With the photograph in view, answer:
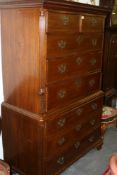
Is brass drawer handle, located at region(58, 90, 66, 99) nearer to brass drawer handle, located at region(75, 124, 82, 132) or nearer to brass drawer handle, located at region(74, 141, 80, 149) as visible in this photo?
brass drawer handle, located at region(75, 124, 82, 132)

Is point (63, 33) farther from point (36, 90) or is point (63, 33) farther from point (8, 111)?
point (8, 111)

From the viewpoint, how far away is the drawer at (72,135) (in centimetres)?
191

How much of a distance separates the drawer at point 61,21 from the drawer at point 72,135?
34.1 inches

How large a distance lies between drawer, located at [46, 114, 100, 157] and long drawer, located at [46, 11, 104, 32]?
86cm

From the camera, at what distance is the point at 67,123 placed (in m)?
2.05

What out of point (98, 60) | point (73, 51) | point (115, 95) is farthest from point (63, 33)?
point (115, 95)

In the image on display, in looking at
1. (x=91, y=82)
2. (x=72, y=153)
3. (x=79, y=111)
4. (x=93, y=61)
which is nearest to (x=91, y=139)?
(x=72, y=153)

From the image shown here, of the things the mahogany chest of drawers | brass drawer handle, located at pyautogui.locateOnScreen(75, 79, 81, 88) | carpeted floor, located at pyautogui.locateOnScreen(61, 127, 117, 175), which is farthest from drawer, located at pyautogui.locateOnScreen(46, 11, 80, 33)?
carpeted floor, located at pyautogui.locateOnScreen(61, 127, 117, 175)

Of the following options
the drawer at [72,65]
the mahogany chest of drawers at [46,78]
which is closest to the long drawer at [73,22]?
the mahogany chest of drawers at [46,78]

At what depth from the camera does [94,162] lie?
2479mm

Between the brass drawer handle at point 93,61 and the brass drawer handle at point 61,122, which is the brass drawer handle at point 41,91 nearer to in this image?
the brass drawer handle at point 61,122

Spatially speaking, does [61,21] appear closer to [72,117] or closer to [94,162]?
[72,117]

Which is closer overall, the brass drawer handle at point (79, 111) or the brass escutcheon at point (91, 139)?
the brass drawer handle at point (79, 111)

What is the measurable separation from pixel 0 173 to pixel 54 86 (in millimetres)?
755
